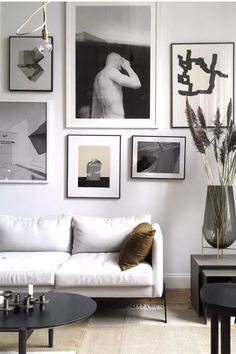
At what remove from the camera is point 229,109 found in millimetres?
3943

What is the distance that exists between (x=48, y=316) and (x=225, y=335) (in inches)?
A: 35.9

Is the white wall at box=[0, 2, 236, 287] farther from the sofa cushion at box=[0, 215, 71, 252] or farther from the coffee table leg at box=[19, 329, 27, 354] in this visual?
the coffee table leg at box=[19, 329, 27, 354]

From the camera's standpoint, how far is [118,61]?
4285mm

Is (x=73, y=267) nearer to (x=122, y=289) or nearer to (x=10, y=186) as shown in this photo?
(x=122, y=289)

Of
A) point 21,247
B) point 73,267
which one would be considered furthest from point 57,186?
point 73,267

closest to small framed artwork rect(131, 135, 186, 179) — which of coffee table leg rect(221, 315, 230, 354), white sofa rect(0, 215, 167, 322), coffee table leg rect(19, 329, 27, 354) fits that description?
white sofa rect(0, 215, 167, 322)

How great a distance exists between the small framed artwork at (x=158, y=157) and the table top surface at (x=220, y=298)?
1.84 m

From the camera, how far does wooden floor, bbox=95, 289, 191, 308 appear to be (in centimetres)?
368

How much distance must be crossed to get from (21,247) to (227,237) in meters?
1.84

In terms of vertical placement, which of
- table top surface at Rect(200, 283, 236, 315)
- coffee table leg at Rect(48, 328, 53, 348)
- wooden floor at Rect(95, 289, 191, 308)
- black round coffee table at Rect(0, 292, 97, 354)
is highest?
table top surface at Rect(200, 283, 236, 315)

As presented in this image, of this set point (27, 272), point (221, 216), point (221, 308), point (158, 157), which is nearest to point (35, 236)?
point (27, 272)

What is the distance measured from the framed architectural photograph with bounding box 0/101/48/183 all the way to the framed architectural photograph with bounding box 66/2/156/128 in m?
0.42

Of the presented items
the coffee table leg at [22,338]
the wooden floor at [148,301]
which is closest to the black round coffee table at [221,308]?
the coffee table leg at [22,338]

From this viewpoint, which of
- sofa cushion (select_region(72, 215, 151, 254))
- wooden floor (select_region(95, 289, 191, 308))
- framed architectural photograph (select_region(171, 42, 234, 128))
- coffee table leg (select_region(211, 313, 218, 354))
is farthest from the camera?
framed architectural photograph (select_region(171, 42, 234, 128))
